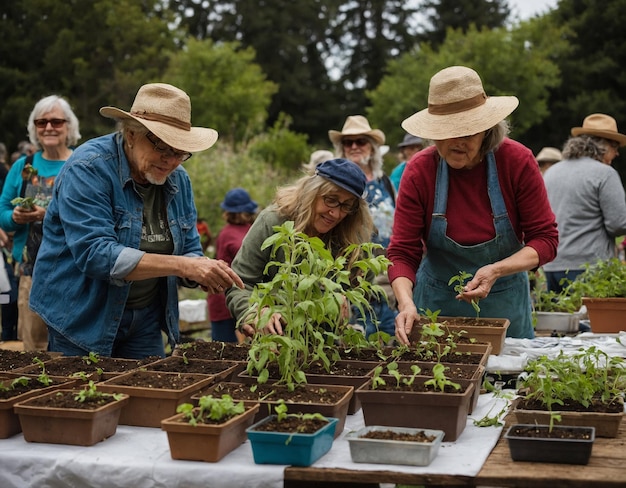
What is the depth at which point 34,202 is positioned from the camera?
445 cm

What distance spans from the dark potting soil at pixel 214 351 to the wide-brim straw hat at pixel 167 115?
0.73 metres

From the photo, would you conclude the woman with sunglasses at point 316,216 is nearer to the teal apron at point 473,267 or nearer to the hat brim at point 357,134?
the teal apron at point 473,267

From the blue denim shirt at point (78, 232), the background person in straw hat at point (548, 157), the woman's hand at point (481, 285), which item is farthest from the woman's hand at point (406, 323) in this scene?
the background person in straw hat at point (548, 157)

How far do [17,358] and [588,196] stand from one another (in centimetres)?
377

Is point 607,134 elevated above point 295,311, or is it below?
above

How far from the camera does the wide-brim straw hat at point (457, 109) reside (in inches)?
115

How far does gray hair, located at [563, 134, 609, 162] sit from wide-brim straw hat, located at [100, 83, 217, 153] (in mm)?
3084

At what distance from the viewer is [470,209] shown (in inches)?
126

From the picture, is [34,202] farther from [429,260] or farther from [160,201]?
[429,260]

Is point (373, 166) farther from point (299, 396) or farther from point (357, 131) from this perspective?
point (299, 396)

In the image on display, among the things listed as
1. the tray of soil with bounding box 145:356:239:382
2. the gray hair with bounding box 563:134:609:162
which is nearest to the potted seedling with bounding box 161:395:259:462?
the tray of soil with bounding box 145:356:239:382

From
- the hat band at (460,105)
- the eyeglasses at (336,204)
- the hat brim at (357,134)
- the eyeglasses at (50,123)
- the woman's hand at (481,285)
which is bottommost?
the woman's hand at (481,285)

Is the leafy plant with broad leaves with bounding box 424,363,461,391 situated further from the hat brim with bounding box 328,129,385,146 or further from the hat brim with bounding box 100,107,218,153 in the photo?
the hat brim with bounding box 328,129,385,146

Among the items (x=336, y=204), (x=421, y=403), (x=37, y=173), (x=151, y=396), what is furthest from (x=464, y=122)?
(x=37, y=173)
